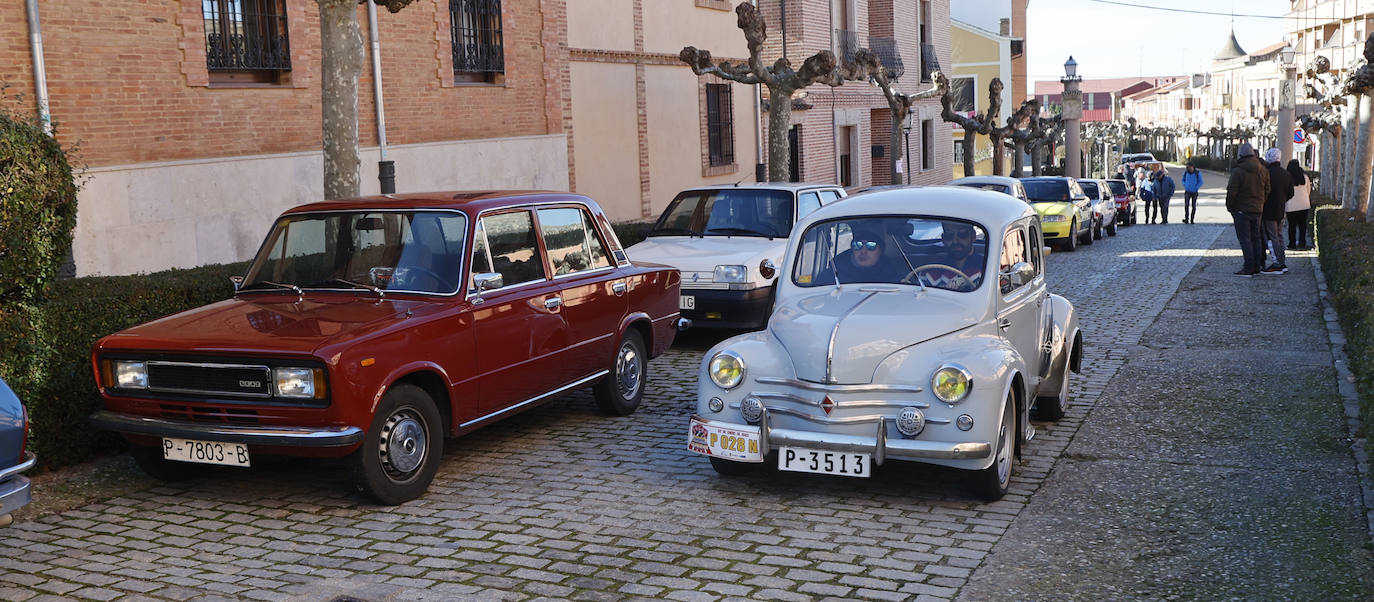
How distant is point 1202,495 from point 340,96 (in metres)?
7.61

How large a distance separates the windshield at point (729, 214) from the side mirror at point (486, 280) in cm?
547

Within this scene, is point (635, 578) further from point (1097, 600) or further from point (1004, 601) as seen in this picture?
point (1097, 600)

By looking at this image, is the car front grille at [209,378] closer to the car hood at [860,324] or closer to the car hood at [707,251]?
the car hood at [860,324]

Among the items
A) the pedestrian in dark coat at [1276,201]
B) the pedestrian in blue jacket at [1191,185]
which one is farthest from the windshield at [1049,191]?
the pedestrian in blue jacket at [1191,185]

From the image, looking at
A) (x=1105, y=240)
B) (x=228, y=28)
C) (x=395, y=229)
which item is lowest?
(x=1105, y=240)

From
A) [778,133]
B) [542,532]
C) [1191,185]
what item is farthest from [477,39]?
[1191,185]

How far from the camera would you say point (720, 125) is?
84.6ft

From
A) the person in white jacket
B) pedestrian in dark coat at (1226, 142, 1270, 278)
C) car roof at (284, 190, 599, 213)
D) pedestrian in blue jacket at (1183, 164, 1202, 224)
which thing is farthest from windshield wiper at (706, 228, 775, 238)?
pedestrian in blue jacket at (1183, 164, 1202, 224)

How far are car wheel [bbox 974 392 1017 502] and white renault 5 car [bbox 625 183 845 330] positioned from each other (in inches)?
165

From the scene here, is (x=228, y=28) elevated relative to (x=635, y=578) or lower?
elevated

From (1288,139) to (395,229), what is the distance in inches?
1204

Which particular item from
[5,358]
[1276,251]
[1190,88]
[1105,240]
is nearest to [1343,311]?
[1276,251]

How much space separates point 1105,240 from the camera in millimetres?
26562

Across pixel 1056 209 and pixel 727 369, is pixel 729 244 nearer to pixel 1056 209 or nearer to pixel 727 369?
pixel 727 369
